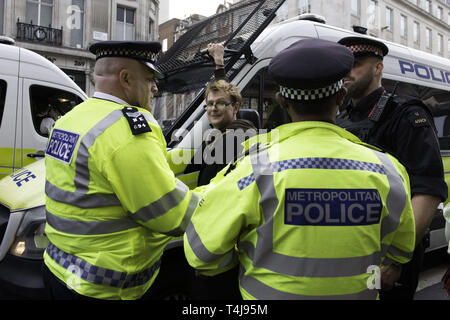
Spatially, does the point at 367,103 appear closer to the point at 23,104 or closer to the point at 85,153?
the point at 85,153

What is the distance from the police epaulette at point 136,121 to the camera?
5.00 ft

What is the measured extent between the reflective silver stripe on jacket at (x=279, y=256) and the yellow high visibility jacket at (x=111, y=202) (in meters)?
0.47

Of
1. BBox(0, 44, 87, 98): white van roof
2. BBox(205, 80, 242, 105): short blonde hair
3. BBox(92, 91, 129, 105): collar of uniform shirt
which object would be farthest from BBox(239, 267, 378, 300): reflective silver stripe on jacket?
BBox(0, 44, 87, 98): white van roof

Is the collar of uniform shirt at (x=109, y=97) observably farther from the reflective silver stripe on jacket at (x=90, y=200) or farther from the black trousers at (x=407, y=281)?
the black trousers at (x=407, y=281)

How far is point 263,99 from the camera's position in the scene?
3.04m

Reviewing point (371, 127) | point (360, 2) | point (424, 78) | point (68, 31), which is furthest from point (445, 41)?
point (371, 127)

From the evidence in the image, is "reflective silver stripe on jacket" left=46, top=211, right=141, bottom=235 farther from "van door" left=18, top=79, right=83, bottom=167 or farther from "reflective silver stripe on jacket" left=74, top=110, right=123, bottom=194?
"van door" left=18, top=79, right=83, bottom=167

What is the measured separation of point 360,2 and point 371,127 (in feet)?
98.9

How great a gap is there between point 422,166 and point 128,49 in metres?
1.70

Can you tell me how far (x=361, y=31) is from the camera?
434cm

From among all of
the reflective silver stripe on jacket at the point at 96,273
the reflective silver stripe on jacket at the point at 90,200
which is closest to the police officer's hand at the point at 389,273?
the reflective silver stripe on jacket at the point at 96,273

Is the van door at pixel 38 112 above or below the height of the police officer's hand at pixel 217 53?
below

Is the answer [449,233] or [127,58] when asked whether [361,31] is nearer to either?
[449,233]

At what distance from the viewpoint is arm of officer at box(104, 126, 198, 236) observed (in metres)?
1.48
